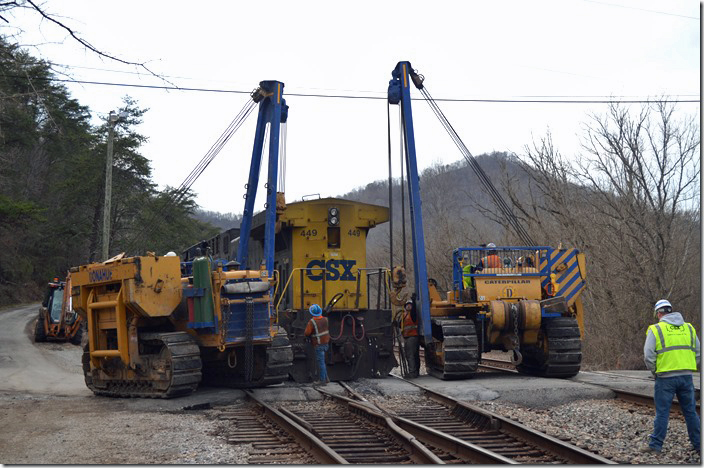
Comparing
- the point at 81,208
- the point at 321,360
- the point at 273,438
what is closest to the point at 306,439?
the point at 273,438

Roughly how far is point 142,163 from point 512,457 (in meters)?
43.4

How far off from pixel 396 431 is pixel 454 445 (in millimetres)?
780

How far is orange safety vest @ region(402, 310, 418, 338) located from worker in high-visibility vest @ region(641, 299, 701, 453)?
7.76m

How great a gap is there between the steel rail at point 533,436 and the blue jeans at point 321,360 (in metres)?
3.49

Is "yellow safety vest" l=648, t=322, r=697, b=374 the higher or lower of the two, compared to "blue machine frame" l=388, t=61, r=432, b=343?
lower

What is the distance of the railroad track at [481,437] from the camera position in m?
7.88

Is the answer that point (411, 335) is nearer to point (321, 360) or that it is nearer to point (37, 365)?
point (321, 360)

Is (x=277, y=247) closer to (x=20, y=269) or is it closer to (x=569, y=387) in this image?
(x=569, y=387)

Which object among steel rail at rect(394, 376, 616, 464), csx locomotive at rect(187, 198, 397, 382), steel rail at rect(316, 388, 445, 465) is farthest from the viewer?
csx locomotive at rect(187, 198, 397, 382)

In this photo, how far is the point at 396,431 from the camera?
29.2 ft

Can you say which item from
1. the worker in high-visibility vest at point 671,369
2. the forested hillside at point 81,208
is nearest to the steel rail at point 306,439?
the worker in high-visibility vest at point 671,369

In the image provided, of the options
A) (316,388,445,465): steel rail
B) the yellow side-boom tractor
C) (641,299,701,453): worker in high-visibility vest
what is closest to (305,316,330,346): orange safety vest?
the yellow side-boom tractor

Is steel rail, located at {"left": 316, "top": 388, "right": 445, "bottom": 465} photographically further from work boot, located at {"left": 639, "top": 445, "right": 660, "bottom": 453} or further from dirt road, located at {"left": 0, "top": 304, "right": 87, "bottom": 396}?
dirt road, located at {"left": 0, "top": 304, "right": 87, "bottom": 396}

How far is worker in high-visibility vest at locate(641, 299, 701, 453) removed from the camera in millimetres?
8305
